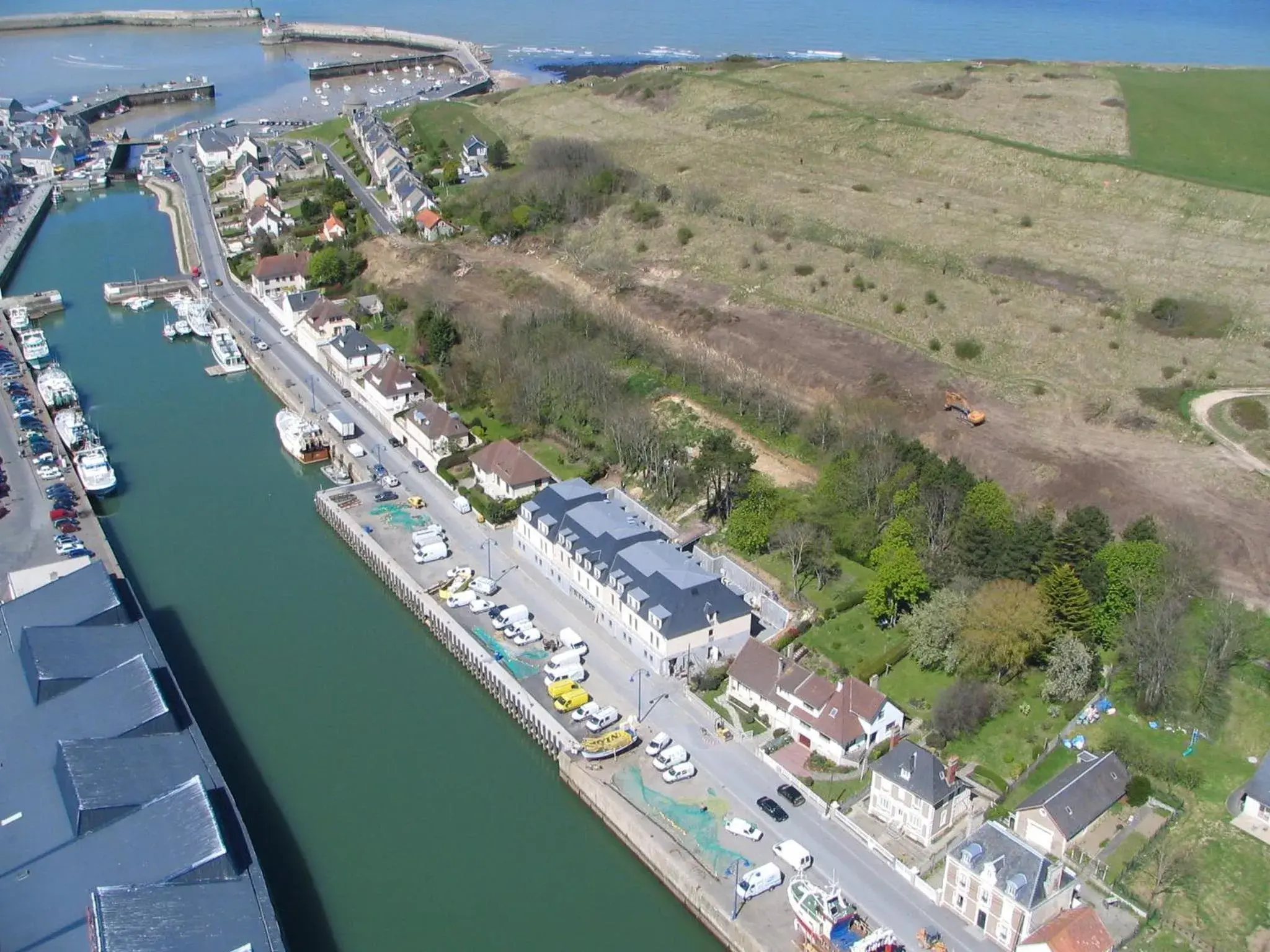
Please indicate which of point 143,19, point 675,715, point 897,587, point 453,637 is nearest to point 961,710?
point 897,587

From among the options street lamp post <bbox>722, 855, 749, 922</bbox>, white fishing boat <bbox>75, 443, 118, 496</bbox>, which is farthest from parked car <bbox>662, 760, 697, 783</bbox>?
white fishing boat <bbox>75, 443, 118, 496</bbox>

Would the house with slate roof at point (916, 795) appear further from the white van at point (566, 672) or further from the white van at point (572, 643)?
the white van at point (572, 643)

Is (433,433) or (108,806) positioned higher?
(433,433)

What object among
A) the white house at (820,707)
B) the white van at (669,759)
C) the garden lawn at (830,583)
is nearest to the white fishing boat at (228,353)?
the garden lawn at (830,583)

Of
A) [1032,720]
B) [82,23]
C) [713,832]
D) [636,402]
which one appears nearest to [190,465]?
[636,402]

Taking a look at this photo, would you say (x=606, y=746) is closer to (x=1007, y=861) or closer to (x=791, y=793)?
(x=791, y=793)

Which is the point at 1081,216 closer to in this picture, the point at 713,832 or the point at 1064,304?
the point at 1064,304

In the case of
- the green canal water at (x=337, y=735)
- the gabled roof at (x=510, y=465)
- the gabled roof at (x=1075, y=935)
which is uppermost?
the gabled roof at (x=510, y=465)
